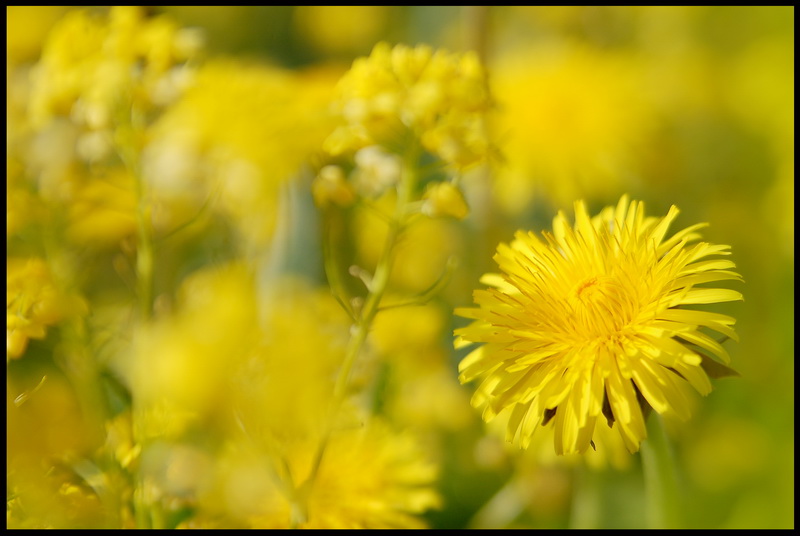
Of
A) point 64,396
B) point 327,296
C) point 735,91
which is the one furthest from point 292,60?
point 735,91

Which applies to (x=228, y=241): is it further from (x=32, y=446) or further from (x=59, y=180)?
(x=32, y=446)

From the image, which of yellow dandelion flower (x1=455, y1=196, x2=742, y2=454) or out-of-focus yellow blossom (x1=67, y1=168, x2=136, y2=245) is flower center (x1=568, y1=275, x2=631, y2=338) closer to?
yellow dandelion flower (x1=455, y1=196, x2=742, y2=454)

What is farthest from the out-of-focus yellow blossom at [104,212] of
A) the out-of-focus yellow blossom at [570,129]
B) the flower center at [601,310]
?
the out-of-focus yellow blossom at [570,129]

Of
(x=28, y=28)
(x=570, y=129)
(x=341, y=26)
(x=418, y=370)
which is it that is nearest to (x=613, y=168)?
(x=570, y=129)

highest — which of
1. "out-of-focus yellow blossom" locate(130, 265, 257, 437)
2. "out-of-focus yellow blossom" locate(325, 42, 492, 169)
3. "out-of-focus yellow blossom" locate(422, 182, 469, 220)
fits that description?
"out-of-focus yellow blossom" locate(325, 42, 492, 169)

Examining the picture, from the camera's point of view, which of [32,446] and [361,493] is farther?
[361,493]

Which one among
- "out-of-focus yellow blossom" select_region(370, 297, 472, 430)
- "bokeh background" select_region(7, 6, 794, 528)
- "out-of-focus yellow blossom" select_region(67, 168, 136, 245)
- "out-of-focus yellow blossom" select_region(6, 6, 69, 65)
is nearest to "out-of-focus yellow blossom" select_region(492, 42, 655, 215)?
"bokeh background" select_region(7, 6, 794, 528)
